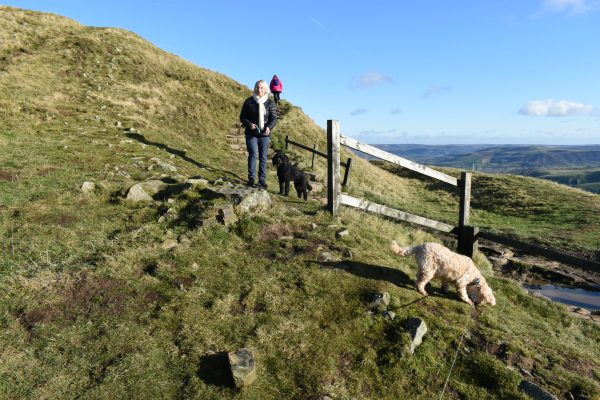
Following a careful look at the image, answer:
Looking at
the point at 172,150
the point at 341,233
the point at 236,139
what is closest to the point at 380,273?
the point at 341,233

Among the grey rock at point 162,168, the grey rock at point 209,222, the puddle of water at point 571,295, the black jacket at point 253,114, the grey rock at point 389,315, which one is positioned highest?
the black jacket at point 253,114

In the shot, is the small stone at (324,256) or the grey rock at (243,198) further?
the grey rock at (243,198)

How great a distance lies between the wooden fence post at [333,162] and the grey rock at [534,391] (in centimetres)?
483

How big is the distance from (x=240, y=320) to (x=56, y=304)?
2536mm

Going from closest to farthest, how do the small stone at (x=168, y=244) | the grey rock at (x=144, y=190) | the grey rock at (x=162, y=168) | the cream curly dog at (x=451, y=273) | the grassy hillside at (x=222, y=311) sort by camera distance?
the grassy hillside at (x=222, y=311) → the cream curly dog at (x=451, y=273) → the small stone at (x=168, y=244) → the grey rock at (x=144, y=190) → the grey rock at (x=162, y=168)

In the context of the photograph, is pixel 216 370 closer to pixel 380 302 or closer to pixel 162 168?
pixel 380 302

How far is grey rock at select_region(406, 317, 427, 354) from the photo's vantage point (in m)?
4.40

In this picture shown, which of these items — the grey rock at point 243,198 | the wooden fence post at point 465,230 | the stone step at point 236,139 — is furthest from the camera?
the stone step at point 236,139

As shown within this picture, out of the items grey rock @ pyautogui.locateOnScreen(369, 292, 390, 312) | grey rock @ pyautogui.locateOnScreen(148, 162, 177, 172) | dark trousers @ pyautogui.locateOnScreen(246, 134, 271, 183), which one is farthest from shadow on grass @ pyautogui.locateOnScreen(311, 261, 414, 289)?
grey rock @ pyautogui.locateOnScreen(148, 162, 177, 172)

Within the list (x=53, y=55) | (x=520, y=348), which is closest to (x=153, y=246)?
(x=520, y=348)

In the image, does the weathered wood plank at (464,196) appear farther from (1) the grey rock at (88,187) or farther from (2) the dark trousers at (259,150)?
(1) the grey rock at (88,187)

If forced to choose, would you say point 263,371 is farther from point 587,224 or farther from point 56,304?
point 587,224

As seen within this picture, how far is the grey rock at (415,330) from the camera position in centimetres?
440

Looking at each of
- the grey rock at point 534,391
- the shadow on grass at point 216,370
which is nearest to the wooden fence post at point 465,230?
the grey rock at point 534,391
